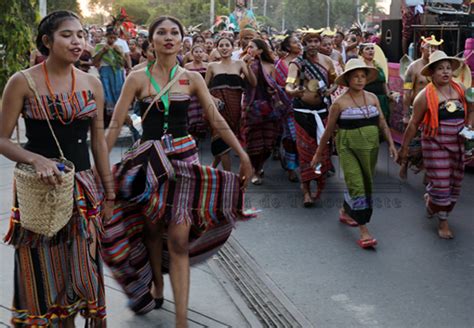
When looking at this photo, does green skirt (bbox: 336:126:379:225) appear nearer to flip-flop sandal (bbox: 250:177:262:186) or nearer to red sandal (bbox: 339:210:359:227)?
red sandal (bbox: 339:210:359:227)

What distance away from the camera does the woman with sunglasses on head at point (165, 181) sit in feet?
13.7

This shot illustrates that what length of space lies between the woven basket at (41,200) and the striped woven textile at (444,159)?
3.88 metres

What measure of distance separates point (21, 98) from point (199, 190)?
128 cm

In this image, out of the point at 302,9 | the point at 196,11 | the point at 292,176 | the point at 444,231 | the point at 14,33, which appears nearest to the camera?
the point at 444,231

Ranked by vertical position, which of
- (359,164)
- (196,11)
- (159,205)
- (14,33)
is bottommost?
(359,164)

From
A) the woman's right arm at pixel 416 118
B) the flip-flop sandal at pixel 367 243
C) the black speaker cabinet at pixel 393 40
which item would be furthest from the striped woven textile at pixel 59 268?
the black speaker cabinet at pixel 393 40

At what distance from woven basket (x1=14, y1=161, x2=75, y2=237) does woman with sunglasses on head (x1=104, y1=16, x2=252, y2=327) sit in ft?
2.76

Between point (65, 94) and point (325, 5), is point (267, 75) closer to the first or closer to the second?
point (65, 94)

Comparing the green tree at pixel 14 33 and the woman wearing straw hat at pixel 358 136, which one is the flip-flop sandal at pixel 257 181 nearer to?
the woman wearing straw hat at pixel 358 136

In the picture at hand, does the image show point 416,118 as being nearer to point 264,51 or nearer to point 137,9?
point 264,51

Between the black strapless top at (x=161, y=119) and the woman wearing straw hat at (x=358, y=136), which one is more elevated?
the black strapless top at (x=161, y=119)

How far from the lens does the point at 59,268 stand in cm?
358

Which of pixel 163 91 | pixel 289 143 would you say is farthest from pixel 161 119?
pixel 289 143

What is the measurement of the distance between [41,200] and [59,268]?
17.8 inches
